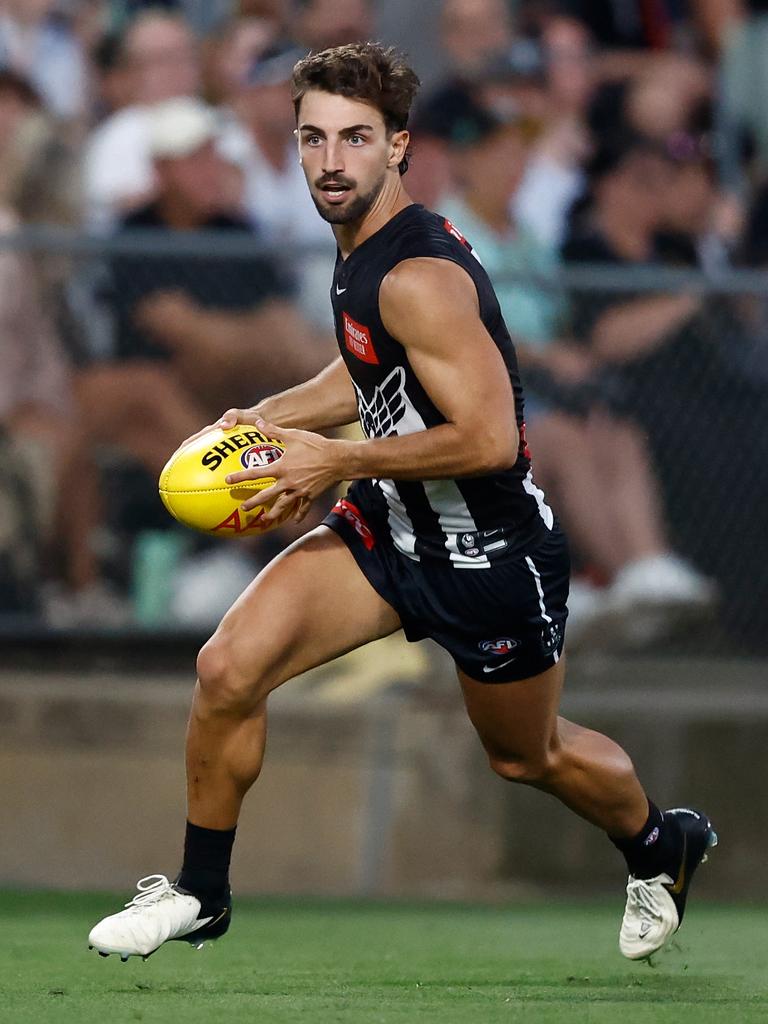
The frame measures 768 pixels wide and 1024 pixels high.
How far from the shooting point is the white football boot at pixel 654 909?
5980mm

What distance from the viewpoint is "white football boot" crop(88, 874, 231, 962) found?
517 cm

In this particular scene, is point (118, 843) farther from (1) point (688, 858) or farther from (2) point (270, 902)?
(1) point (688, 858)

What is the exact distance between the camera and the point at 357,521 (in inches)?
224

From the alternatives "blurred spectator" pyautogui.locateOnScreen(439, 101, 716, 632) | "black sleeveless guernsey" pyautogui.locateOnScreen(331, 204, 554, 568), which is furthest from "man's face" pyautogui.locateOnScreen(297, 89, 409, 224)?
"blurred spectator" pyautogui.locateOnScreen(439, 101, 716, 632)

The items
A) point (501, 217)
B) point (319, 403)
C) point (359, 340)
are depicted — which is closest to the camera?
point (359, 340)

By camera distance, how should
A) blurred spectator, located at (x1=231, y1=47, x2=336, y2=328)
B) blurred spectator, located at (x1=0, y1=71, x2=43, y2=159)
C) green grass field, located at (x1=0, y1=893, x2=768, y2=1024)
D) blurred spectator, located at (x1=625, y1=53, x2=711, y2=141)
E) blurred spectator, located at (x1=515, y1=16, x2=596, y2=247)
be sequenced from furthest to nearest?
blurred spectator, located at (x1=625, y1=53, x2=711, y2=141), blurred spectator, located at (x1=515, y1=16, x2=596, y2=247), blurred spectator, located at (x1=231, y1=47, x2=336, y2=328), blurred spectator, located at (x1=0, y1=71, x2=43, y2=159), green grass field, located at (x1=0, y1=893, x2=768, y2=1024)

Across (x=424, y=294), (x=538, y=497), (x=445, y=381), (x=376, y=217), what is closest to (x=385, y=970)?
(x=538, y=497)

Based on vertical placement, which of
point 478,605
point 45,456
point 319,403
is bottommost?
point 45,456

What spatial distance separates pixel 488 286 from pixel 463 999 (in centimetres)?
201

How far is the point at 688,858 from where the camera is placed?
6.12m

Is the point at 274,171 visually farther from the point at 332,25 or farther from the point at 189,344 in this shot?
the point at 189,344

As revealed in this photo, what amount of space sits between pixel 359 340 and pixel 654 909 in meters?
2.12

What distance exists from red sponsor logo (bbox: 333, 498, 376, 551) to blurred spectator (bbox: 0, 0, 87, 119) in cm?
491

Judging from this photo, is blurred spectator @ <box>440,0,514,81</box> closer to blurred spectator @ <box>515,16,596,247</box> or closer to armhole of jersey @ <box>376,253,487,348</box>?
blurred spectator @ <box>515,16,596,247</box>
